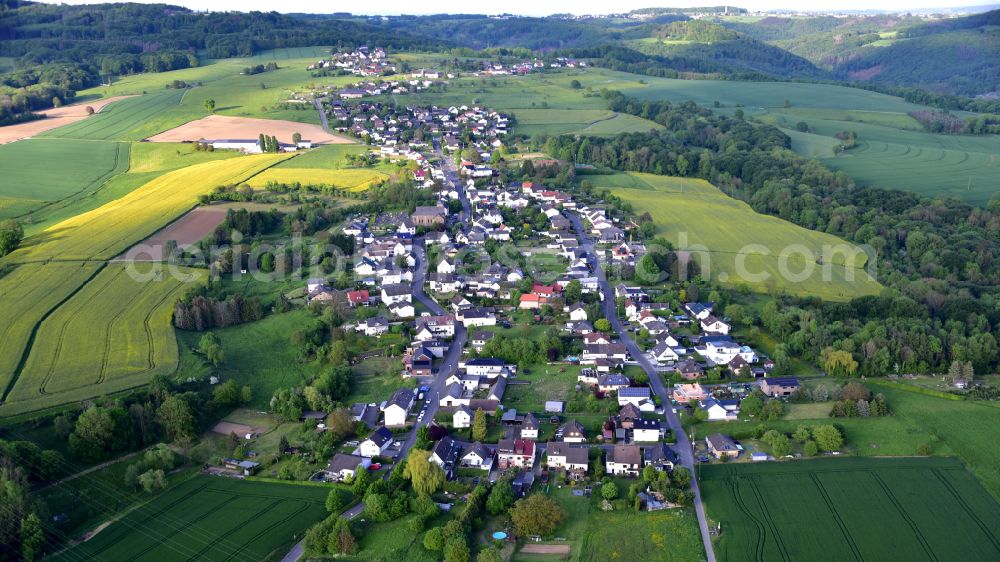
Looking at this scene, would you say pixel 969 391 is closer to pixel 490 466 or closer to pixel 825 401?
pixel 825 401

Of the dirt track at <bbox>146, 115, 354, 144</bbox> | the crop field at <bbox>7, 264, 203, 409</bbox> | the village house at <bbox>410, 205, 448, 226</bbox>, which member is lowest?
the crop field at <bbox>7, 264, 203, 409</bbox>

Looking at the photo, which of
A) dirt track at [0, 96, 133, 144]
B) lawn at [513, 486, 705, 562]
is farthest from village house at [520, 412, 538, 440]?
dirt track at [0, 96, 133, 144]

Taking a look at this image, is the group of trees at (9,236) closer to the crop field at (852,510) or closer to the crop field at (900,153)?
the crop field at (852,510)

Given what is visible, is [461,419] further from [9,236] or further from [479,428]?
[9,236]

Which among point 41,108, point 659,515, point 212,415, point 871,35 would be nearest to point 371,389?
point 212,415

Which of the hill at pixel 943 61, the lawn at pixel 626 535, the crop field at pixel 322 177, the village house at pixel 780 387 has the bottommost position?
the lawn at pixel 626 535

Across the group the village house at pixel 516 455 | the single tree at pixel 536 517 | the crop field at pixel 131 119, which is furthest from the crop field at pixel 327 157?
the single tree at pixel 536 517

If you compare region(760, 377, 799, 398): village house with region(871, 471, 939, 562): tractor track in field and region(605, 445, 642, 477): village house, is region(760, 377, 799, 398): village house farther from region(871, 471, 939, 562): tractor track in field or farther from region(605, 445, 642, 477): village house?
region(605, 445, 642, 477): village house
